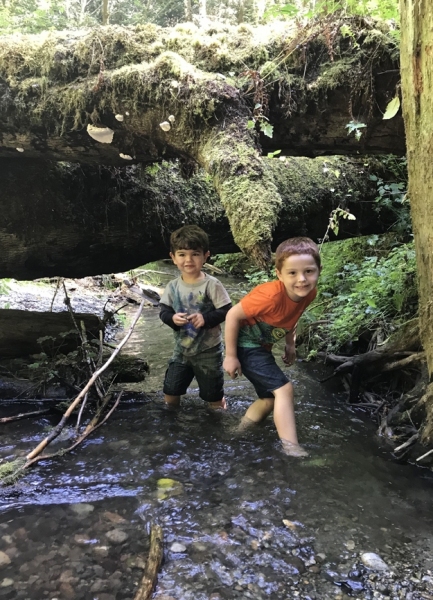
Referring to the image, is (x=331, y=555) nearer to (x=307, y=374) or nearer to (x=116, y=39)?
(x=307, y=374)

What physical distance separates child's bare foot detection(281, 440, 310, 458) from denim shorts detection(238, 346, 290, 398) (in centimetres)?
45

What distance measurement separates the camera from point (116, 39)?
11.4ft

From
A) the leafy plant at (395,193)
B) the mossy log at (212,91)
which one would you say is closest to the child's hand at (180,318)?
the mossy log at (212,91)

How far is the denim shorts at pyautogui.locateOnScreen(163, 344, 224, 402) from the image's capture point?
165 inches

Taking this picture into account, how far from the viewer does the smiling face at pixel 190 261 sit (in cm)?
394

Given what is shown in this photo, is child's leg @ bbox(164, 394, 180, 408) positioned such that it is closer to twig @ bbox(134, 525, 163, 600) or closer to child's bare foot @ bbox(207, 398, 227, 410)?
child's bare foot @ bbox(207, 398, 227, 410)

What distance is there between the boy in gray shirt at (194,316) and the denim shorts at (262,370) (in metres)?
0.45

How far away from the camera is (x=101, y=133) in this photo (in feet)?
11.7

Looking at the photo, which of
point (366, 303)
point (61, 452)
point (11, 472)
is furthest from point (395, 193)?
point (11, 472)

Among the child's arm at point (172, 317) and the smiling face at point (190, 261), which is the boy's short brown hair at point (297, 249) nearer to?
the smiling face at point (190, 261)

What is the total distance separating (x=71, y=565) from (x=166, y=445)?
4.58 feet

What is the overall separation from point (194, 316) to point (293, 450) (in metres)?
1.45

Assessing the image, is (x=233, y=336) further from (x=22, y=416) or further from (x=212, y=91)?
(x=22, y=416)

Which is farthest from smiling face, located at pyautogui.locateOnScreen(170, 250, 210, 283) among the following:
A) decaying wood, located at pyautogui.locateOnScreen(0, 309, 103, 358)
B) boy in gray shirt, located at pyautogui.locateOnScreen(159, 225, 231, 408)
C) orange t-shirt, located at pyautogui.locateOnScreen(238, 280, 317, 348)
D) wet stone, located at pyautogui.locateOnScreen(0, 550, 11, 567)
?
wet stone, located at pyautogui.locateOnScreen(0, 550, 11, 567)
